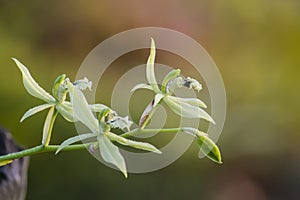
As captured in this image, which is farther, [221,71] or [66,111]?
[221,71]

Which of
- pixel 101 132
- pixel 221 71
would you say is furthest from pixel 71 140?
pixel 221 71

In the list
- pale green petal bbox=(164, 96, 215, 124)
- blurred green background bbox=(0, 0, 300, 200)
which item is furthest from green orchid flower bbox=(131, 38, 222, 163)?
blurred green background bbox=(0, 0, 300, 200)

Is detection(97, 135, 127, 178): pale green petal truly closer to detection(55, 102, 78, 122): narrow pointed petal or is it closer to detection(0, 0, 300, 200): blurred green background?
detection(55, 102, 78, 122): narrow pointed petal

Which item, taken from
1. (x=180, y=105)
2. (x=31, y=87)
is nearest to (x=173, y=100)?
(x=180, y=105)

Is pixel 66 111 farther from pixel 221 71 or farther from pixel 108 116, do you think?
pixel 221 71

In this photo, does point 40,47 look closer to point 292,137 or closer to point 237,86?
point 237,86
